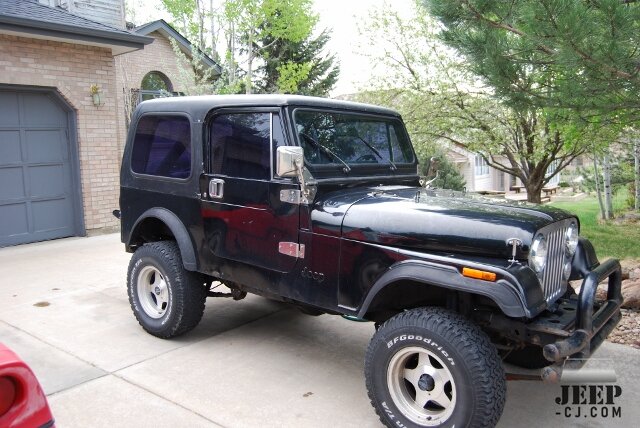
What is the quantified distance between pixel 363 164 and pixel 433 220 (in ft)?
3.64

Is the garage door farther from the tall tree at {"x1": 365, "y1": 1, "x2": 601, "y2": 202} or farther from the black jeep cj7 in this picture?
the tall tree at {"x1": 365, "y1": 1, "x2": 601, "y2": 202}

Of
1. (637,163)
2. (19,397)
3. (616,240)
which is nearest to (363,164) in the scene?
(19,397)

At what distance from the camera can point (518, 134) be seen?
36.4 feet

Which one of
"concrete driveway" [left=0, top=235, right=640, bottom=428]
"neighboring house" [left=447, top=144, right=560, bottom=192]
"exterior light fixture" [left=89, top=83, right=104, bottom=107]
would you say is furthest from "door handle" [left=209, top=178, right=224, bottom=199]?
"neighboring house" [left=447, top=144, right=560, bottom=192]

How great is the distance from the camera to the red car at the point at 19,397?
1.69 meters

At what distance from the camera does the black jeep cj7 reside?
2777 millimetres

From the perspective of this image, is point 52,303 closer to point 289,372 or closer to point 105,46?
point 289,372

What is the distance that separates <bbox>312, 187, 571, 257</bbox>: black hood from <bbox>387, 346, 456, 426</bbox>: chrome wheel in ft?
A: 2.00

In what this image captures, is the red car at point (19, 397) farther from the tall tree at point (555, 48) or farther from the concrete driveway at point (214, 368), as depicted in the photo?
the tall tree at point (555, 48)

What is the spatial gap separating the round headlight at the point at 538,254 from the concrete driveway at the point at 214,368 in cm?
107

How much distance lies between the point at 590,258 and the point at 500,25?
2536mm

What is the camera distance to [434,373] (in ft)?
9.54

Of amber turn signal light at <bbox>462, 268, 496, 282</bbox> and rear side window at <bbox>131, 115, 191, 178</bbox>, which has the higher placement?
rear side window at <bbox>131, 115, 191, 178</bbox>

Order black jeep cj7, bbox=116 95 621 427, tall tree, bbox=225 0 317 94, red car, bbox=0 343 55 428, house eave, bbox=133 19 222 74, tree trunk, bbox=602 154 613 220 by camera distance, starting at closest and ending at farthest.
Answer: red car, bbox=0 343 55 428, black jeep cj7, bbox=116 95 621 427, tree trunk, bbox=602 154 613 220, house eave, bbox=133 19 222 74, tall tree, bbox=225 0 317 94
